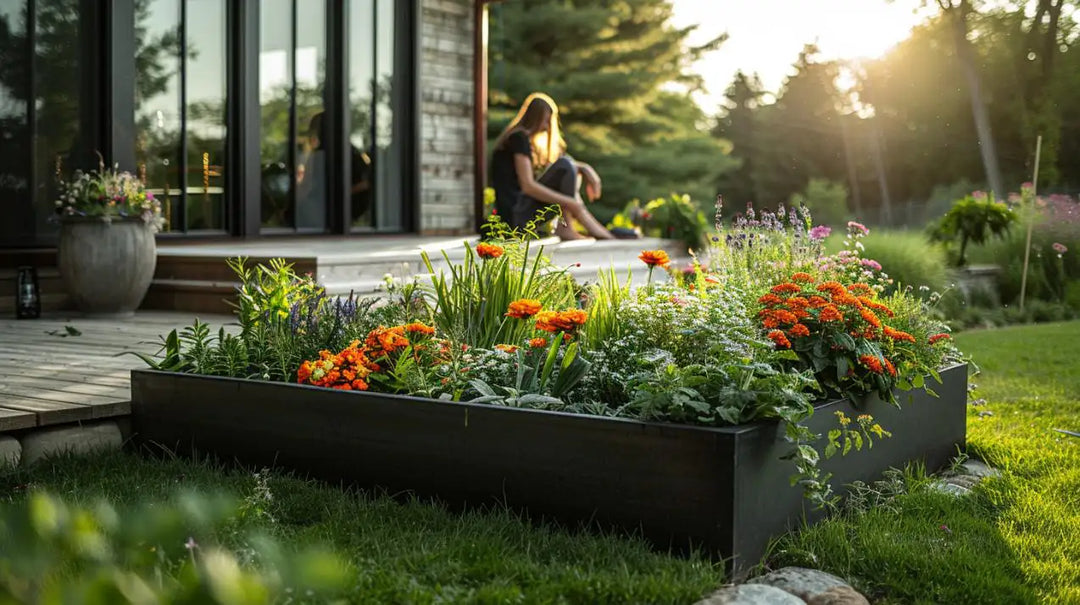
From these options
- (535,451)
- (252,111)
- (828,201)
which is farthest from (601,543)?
(828,201)

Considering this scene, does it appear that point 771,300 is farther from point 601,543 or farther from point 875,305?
point 601,543

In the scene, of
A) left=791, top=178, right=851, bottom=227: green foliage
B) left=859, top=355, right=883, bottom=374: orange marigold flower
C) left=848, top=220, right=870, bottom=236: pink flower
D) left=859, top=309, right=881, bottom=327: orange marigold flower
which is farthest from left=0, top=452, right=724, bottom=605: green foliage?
left=791, top=178, right=851, bottom=227: green foliage

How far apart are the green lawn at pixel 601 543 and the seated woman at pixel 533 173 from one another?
→ 508cm

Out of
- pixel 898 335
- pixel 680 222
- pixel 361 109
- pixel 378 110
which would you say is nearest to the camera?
pixel 898 335

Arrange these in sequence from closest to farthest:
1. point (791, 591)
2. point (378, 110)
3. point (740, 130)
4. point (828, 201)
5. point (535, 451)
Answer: point (791, 591) < point (535, 451) < point (378, 110) < point (828, 201) < point (740, 130)

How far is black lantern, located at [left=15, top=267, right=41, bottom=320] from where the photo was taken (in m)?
6.21

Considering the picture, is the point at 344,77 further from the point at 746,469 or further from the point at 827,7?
the point at 827,7

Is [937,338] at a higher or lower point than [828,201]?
lower

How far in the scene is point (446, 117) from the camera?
407 inches

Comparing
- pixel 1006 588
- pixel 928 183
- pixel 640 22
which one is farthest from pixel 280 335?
pixel 640 22

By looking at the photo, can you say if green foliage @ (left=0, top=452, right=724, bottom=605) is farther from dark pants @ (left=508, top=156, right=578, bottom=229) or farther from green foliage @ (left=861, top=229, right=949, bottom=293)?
green foliage @ (left=861, top=229, right=949, bottom=293)

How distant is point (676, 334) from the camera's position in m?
3.32

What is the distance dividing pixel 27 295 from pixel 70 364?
2.13 metres

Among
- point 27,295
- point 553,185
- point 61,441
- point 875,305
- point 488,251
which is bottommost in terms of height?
point 61,441
